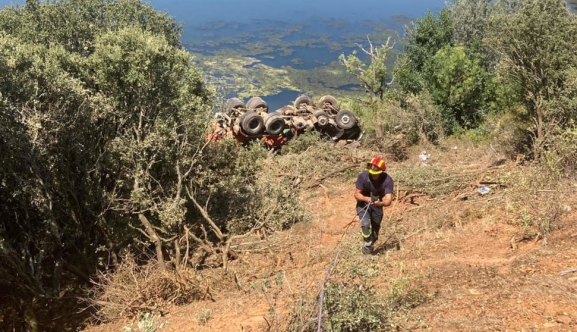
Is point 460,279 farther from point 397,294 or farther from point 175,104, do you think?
point 175,104

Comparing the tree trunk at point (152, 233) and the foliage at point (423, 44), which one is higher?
the foliage at point (423, 44)

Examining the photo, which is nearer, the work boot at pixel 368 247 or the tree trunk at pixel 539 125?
the work boot at pixel 368 247

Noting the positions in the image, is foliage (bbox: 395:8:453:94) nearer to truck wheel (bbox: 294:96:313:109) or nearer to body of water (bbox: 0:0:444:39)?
truck wheel (bbox: 294:96:313:109)

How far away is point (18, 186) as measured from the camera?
6.60m

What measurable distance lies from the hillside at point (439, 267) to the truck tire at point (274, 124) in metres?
6.40

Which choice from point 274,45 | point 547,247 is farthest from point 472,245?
point 274,45

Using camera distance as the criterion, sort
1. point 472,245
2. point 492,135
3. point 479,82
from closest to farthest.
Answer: point 472,245
point 492,135
point 479,82

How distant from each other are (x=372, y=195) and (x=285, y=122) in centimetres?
1091

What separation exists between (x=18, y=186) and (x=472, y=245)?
701 cm

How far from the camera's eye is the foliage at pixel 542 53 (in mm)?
11031

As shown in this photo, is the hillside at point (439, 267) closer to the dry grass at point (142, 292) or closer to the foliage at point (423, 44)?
the dry grass at point (142, 292)

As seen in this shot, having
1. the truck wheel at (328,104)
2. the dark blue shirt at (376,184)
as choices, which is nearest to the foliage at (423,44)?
the truck wheel at (328,104)

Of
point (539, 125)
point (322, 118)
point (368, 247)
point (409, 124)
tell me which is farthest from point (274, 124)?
point (368, 247)

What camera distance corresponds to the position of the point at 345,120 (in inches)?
717
